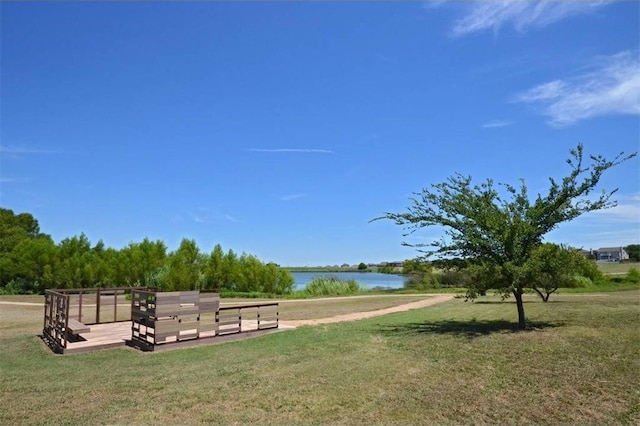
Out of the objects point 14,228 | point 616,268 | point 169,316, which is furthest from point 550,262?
point 14,228

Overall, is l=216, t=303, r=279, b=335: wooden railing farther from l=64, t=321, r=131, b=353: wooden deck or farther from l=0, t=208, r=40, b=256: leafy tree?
l=0, t=208, r=40, b=256: leafy tree

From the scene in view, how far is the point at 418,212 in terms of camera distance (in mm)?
13336

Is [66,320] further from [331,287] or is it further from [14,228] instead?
[14,228]

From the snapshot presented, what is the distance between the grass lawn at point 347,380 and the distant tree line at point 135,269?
19.1 metres

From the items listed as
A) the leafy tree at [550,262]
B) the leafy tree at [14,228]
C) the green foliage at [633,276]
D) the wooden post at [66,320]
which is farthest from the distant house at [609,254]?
the wooden post at [66,320]

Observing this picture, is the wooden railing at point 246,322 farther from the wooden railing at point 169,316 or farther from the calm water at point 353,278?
the calm water at point 353,278

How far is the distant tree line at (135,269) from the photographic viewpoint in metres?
29.8

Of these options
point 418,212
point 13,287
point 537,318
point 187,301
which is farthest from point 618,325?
point 13,287

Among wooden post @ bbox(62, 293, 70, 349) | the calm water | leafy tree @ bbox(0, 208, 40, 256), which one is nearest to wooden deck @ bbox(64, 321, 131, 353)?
wooden post @ bbox(62, 293, 70, 349)

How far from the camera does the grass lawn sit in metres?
5.44

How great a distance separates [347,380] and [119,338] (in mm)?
6837

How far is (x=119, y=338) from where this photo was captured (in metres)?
11.3

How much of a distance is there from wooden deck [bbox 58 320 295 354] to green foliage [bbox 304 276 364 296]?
1897cm

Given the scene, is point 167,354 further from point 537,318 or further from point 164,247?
point 164,247
